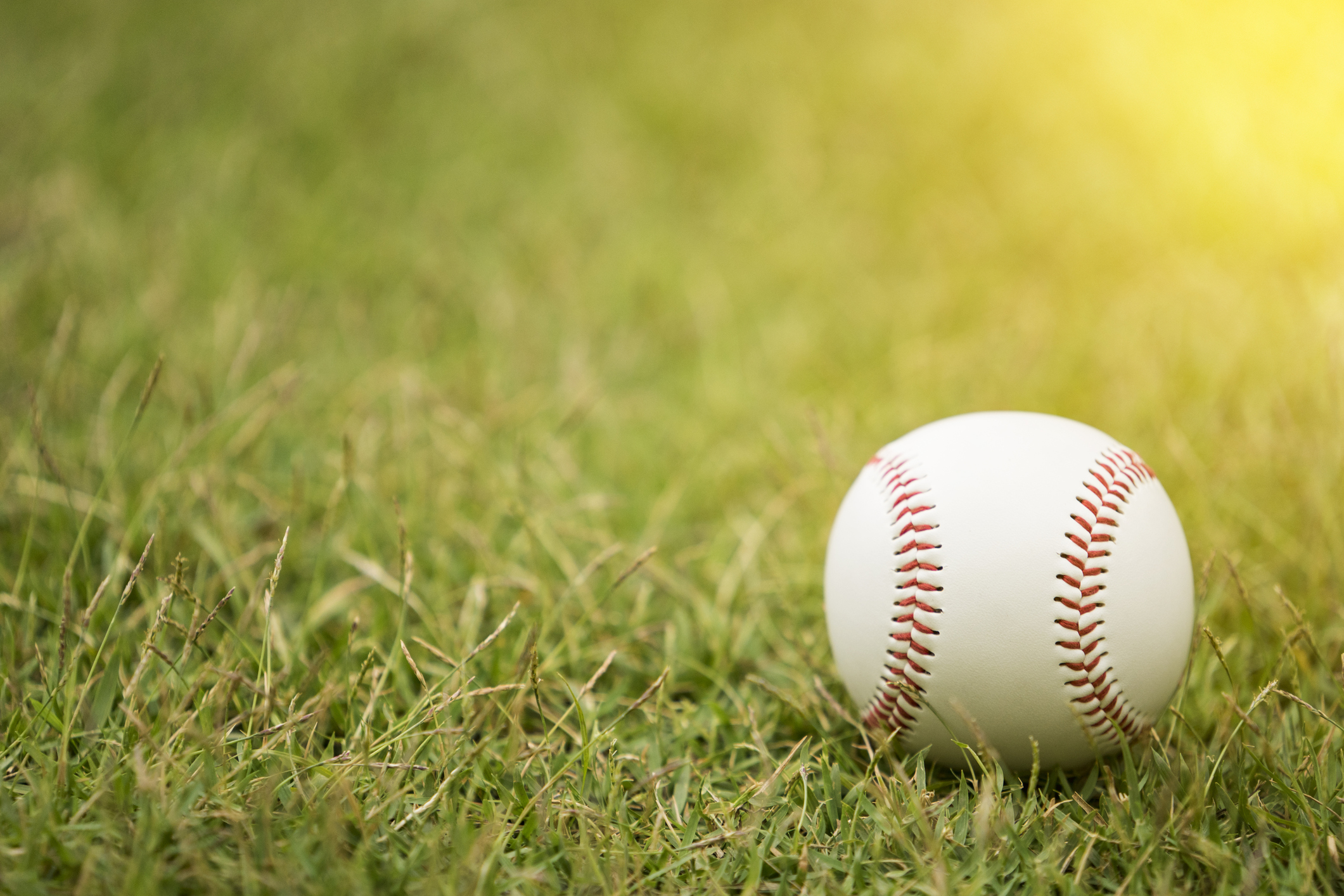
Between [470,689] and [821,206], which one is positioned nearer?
[470,689]

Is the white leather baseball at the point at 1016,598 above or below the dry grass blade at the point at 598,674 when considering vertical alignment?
above

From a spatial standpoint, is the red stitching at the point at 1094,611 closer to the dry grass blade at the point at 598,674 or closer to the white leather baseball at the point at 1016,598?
the white leather baseball at the point at 1016,598

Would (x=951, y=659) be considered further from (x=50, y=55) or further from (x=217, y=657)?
(x=50, y=55)

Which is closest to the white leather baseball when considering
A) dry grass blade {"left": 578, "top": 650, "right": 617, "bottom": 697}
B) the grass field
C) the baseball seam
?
the baseball seam

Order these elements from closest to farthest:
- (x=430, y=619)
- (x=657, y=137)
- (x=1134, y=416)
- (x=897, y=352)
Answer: (x=430, y=619)
(x=1134, y=416)
(x=897, y=352)
(x=657, y=137)

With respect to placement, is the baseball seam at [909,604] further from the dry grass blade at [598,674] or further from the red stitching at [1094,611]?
the dry grass blade at [598,674]

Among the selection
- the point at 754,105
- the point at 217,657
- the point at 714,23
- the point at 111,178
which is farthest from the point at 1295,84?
the point at 111,178

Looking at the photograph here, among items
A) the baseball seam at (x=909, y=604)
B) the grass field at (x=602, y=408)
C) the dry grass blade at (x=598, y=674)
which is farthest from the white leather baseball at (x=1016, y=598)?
the dry grass blade at (x=598, y=674)
